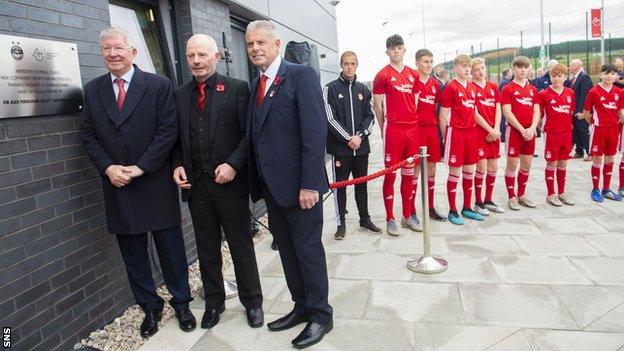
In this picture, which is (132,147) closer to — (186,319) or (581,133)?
(186,319)

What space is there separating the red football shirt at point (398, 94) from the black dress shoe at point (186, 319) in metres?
2.94

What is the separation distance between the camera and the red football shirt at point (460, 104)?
5.08 metres

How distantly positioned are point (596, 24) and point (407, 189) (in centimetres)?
2527

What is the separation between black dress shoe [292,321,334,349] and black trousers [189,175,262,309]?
1.63 feet

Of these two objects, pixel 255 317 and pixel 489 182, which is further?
pixel 489 182

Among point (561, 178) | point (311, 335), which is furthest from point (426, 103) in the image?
point (311, 335)

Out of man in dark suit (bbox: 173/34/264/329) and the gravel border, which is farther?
the gravel border

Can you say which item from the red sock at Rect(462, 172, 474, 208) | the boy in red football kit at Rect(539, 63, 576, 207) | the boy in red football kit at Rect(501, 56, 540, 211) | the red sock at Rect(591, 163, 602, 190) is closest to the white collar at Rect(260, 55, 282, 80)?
Result: the red sock at Rect(462, 172, 474, 208)

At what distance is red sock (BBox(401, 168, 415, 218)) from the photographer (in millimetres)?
5129

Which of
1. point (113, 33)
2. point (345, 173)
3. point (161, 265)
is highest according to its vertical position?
point (113, 33)

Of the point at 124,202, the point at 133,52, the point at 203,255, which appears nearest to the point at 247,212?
the point at 203,255

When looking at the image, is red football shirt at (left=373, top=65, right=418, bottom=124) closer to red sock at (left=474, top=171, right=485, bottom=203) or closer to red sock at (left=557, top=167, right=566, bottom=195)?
red sock at (left=474, top=171, right=485, bottom=203)

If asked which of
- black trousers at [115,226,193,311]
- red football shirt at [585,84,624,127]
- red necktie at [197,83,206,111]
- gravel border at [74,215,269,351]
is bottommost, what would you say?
gravel border at [74,215,269,351]

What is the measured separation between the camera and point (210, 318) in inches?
128
